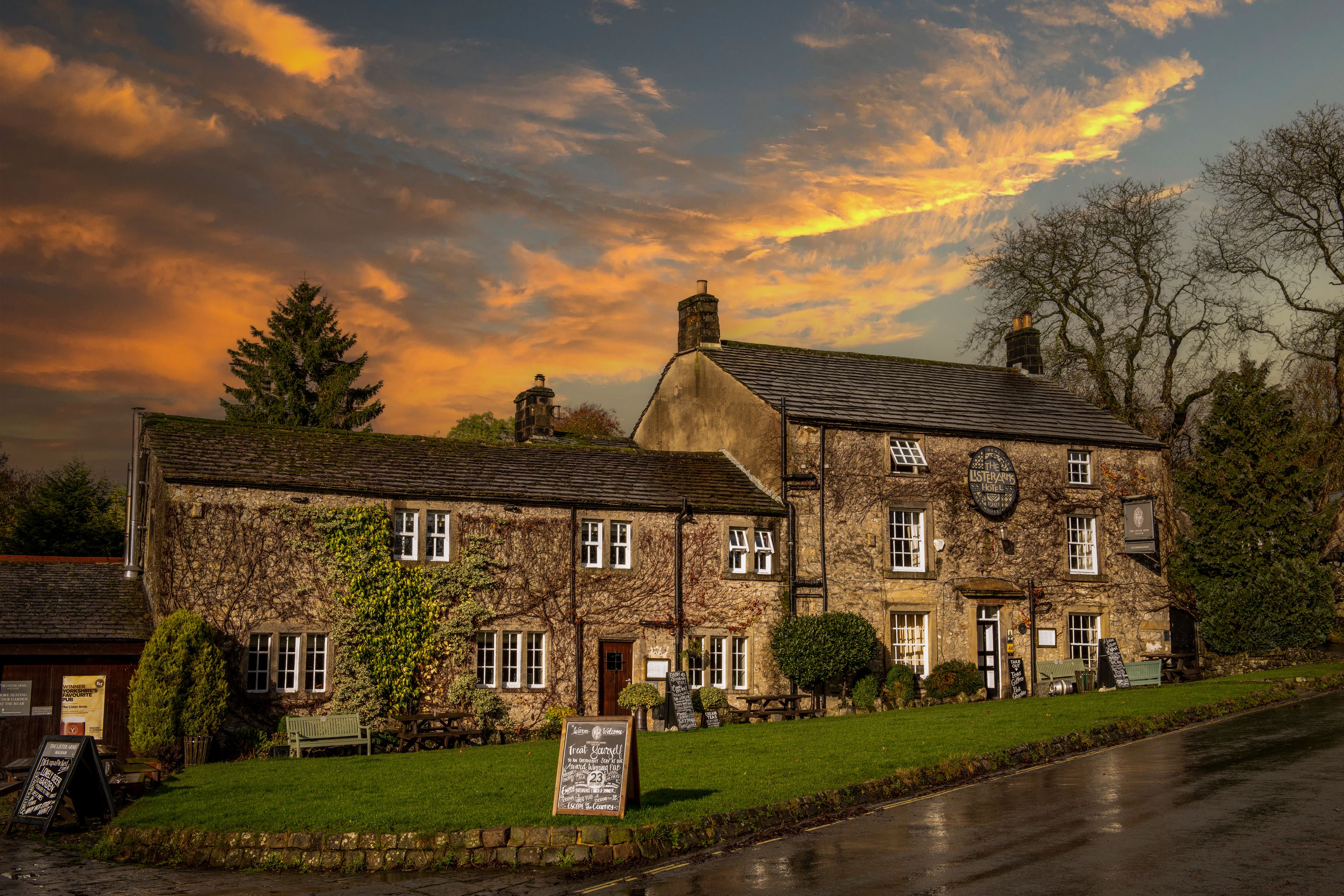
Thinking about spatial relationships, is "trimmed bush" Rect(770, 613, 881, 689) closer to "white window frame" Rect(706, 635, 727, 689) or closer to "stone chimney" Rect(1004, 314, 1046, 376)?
"white window frame" Rect(706, 635, 727, 689)

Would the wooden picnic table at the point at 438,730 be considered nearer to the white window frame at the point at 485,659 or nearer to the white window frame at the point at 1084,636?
the white window frame at the point at 485,659

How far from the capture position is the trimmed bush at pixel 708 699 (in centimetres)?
2780

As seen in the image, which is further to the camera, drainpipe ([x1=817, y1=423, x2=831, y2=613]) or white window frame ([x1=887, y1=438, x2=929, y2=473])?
white window frame ([x1=887, y1=438, x2=929, y2=473])

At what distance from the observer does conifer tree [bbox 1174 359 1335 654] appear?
107 feet

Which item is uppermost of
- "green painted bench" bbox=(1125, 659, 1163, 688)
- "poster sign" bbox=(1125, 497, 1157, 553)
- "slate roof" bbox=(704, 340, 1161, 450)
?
"slate roof" bbox=(704, 340, 1161, 450)

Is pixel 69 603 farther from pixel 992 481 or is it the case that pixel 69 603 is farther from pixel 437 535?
pixel 992 481

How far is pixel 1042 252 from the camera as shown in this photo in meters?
48.7

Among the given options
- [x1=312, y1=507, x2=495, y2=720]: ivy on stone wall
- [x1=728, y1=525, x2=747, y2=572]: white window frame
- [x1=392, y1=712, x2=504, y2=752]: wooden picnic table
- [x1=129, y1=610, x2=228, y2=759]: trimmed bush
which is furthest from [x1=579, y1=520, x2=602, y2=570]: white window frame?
[x1=129, y1=610, x2=228, y2=759]: trimmed bush

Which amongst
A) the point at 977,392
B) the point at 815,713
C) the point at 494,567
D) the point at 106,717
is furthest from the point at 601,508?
the point at 977,392

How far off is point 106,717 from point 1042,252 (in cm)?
3965

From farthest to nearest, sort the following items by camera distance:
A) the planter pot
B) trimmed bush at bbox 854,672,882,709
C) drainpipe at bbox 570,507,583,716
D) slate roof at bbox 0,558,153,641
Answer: trimmed bush at bbox 854,672,882,709 → drainpipe at bbox 570,507,583,716 → slate roof at bbox 0,558,153,641 → the planter pot

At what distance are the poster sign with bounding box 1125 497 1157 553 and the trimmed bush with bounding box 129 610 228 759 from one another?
1006 inches

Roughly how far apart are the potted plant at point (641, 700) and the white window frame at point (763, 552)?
444cm

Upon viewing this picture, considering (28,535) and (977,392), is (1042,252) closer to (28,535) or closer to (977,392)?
(977,392)
